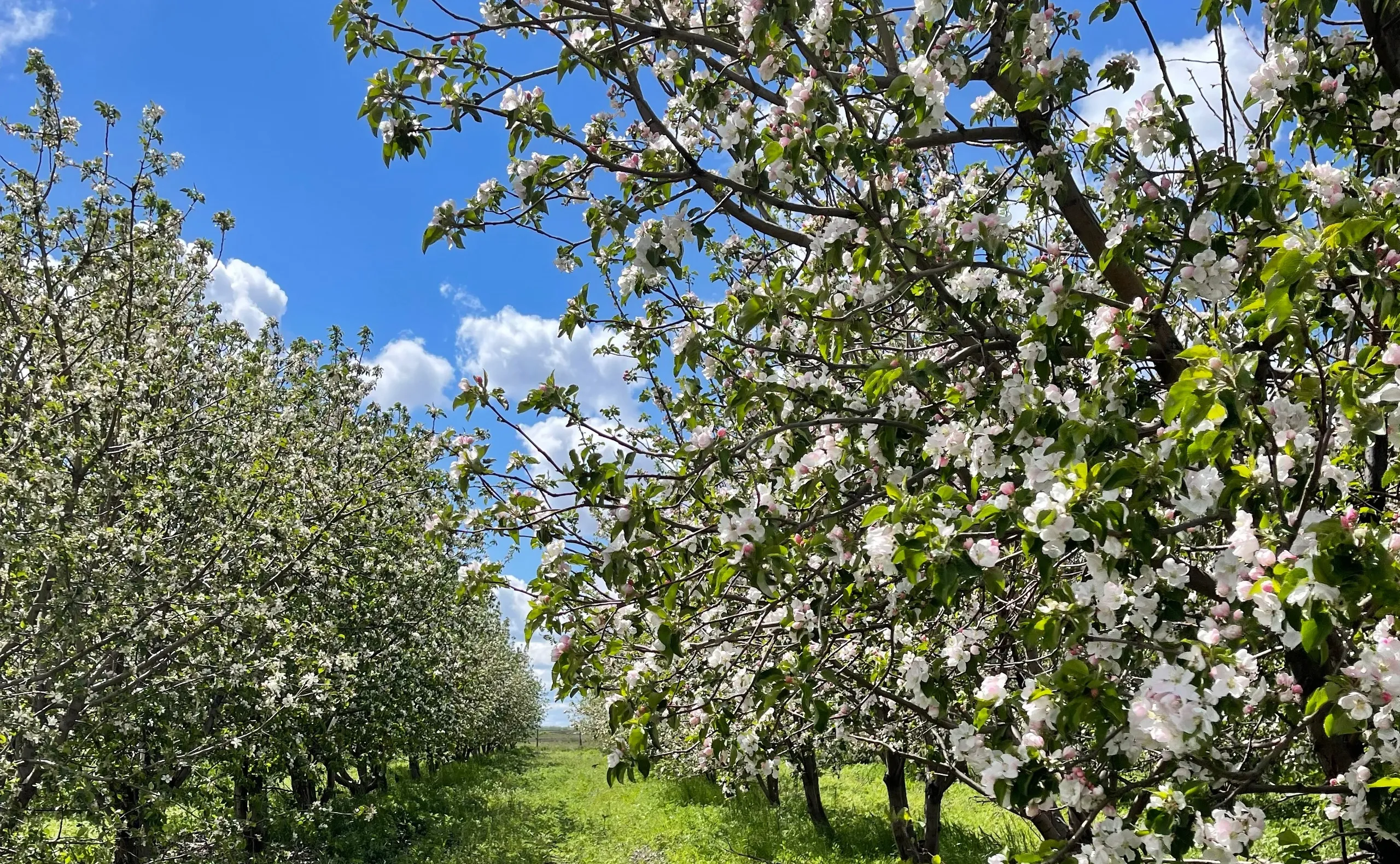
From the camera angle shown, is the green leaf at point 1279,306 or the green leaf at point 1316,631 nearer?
the green leaf at point 1316,631

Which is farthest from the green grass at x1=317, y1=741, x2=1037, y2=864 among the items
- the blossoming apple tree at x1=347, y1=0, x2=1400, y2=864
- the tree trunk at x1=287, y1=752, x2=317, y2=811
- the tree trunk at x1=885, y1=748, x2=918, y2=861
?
the blossoming apple tree at x1=347, y1=0, x2=1400, y2=864

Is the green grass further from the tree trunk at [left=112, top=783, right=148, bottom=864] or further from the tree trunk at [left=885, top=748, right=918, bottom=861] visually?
the tree trunk at [left=112, top=783, right=148, bottom=864]

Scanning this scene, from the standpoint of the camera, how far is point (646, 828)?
19859 mm

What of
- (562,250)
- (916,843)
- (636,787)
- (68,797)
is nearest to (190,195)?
(68,797)

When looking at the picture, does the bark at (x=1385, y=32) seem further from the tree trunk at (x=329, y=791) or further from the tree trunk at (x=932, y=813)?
the tree trunk at (x=329, y=791)

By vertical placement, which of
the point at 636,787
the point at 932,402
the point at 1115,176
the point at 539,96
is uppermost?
the point at 539,96

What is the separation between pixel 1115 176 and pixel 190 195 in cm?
965

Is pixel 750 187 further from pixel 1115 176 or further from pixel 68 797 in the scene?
pixel 68 797

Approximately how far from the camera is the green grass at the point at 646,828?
15.2 meters

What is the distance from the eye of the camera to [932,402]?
378 cm

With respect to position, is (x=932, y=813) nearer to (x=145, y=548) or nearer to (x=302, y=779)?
(x=145, y=548)

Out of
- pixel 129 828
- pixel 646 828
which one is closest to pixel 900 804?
pixel 646 828

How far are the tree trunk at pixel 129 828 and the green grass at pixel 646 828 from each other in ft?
15.0

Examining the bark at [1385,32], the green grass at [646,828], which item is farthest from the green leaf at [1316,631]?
the green grass at [646,828]
